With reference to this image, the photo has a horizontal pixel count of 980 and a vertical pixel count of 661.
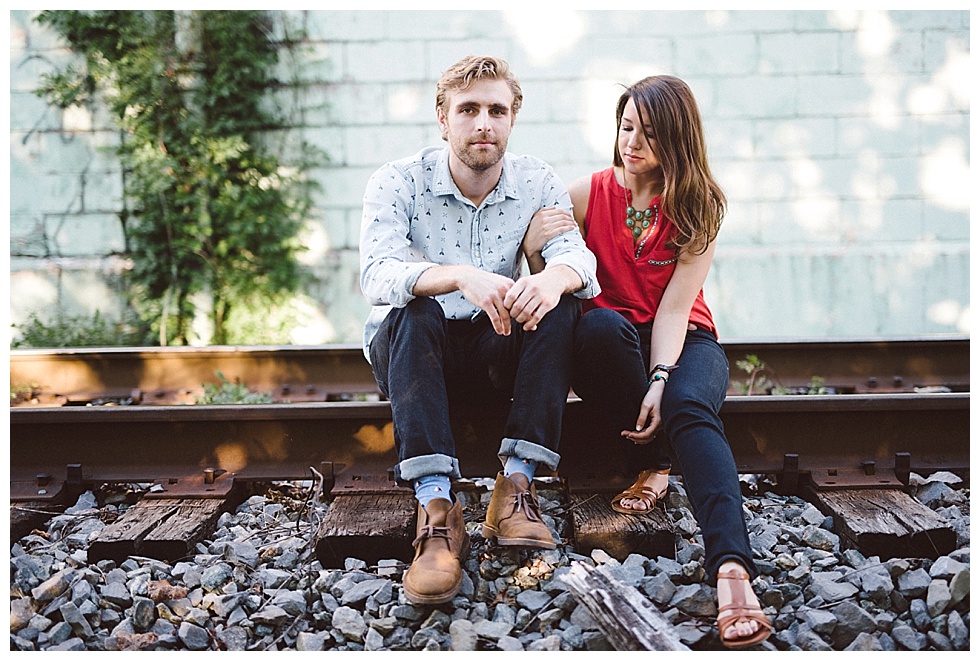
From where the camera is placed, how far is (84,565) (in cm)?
244

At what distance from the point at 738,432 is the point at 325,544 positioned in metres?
1.63

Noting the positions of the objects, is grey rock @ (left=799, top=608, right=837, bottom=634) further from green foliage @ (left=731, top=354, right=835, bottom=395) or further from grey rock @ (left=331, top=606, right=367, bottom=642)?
green foliage @ (left=731, top=354, right=835, bottom=395)

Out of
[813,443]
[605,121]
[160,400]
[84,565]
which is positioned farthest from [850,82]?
[84,565]

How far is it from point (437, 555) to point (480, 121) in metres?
1.41

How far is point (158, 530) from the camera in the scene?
8.41 feet

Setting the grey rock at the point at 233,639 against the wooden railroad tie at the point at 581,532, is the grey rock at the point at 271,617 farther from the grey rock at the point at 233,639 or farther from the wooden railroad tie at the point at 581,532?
the wooden railroad tie at the point at 581,532

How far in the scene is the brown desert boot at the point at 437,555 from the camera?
82.9 inches

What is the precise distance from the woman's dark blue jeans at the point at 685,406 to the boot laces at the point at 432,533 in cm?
69

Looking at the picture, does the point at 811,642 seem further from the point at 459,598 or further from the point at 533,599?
the point at 459,598

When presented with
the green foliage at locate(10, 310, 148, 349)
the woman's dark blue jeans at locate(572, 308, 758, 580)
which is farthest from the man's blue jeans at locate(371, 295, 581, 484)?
the green foliage at locate(10, 310, 148, 349)

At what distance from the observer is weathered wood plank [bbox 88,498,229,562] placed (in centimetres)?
248

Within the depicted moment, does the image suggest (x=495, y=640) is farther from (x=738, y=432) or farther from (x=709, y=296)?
(x=709, y=296)

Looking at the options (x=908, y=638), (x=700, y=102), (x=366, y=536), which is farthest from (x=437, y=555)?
(x=700, y=102)

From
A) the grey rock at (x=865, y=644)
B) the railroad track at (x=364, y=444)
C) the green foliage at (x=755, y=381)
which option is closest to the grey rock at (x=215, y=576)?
the railroad track at (x=364, y=444)
